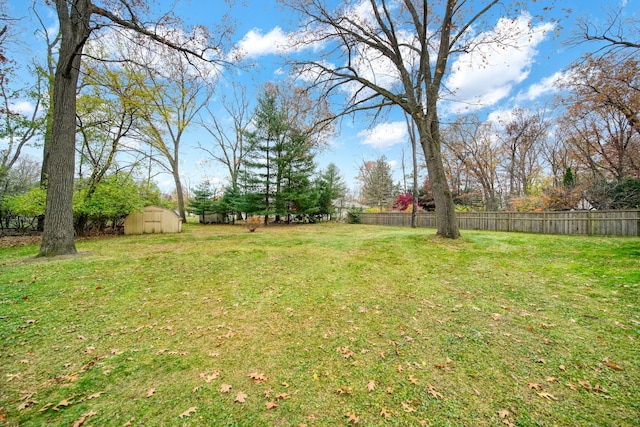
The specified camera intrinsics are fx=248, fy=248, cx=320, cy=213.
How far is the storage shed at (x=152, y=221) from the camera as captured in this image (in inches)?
511

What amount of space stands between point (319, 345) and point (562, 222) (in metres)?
13.3

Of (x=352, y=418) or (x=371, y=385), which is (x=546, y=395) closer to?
(x=371, y=385)

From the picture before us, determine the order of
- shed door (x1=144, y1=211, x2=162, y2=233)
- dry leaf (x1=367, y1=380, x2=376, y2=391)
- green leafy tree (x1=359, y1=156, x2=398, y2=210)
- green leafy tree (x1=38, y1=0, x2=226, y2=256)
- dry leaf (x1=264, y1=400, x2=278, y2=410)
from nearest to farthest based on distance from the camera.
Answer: dry leaf (x1=264, y1=400, x2=278, y2=410) → dry leaf (x1=367, y1=380, x2=376, y2=391) → green leafy tree (x1=38, y1=0, x2=226, y2=256) → shed door (x1=144, y1=211, x2=162, y2=233) → green leafy tree (x1=359, y1=156, x2=398, y2=210)

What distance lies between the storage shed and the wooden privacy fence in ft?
54.8

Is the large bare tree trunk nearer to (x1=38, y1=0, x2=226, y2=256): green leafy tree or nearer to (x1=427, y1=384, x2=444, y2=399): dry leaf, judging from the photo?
(x1=38, y1=0, x2=226, y2=256): green leafy tree

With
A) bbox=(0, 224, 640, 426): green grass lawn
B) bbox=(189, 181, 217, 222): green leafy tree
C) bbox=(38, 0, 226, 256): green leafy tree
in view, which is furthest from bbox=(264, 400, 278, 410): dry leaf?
bbox=(189, 181, 217, 222): green leafy tree

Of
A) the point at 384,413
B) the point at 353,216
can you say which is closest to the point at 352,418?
the point at 384,413

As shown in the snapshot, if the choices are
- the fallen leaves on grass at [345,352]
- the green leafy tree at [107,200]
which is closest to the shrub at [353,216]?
the green leafy tree at [107,200]

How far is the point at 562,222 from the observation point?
1094cm

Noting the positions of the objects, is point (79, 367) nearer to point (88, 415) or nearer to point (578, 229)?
point (88, 415)

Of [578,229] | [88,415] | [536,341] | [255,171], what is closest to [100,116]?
[255,171]

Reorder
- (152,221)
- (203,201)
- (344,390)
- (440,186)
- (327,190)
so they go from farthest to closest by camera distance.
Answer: (327,190) < (203,201) < (152,221) < (440,186) < (344,390)

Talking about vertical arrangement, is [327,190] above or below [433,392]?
above

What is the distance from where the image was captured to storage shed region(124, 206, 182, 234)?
1297cm
